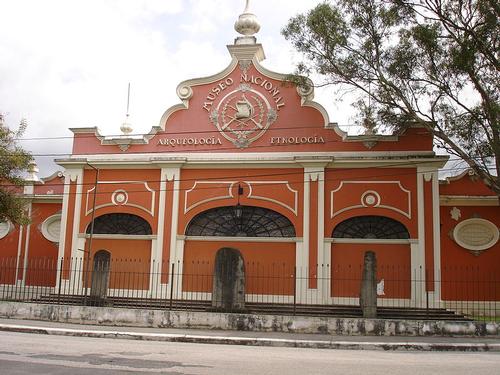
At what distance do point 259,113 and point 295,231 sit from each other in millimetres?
4303

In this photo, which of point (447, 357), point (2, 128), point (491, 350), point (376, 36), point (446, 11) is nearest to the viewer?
point (447, 357)

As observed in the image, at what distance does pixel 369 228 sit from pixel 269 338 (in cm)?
747

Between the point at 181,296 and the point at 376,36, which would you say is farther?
the point at 181,296

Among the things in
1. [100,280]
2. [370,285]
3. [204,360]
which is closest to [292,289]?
[370,285]

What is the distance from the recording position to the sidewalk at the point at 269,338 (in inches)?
478

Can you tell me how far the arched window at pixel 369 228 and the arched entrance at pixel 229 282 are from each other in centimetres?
465

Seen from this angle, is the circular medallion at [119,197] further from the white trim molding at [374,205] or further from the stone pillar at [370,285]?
the stone pillar at [370,285]

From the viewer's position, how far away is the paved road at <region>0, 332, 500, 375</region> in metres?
8.25

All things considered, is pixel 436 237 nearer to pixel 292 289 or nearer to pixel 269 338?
pixel 292 289

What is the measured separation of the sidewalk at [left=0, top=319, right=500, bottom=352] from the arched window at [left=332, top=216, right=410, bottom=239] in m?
5.81

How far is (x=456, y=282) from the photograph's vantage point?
63.1 feet

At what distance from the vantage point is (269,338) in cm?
1267

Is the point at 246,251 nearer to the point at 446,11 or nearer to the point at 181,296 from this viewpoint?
the point at 181,296

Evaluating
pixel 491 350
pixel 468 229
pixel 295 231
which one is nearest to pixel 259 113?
pixel 295 231
